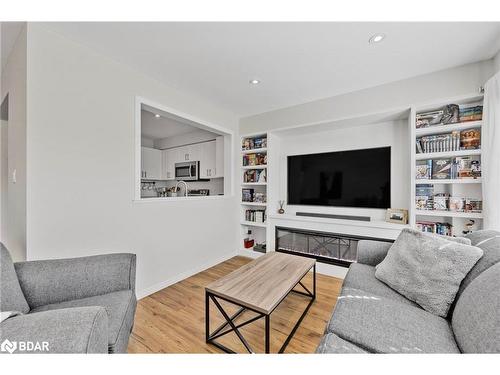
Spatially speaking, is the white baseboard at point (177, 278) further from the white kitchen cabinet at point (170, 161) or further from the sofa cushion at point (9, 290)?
the white kitchen cabinet at point (170, 161)

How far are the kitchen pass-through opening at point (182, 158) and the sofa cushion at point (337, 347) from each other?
2627 millimetres

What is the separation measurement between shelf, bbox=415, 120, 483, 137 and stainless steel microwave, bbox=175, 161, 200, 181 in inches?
139

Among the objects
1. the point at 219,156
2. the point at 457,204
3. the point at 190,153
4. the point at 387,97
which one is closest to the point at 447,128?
the point at 387,97

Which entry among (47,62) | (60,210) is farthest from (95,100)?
(60,210)

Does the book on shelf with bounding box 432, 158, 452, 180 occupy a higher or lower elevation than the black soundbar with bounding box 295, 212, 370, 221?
higher

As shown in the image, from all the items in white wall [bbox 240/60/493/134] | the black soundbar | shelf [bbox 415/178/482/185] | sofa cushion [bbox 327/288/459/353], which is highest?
white wall [bbox 240/60/493/134]

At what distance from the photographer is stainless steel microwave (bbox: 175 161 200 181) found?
4180 millimetres

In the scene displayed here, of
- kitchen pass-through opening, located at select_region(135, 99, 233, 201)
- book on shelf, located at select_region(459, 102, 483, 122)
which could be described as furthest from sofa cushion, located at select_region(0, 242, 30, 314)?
book on shelf, located at select_region(459, 102, 483, 122)

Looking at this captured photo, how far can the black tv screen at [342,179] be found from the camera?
2.62 meters

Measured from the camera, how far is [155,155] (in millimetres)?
4676

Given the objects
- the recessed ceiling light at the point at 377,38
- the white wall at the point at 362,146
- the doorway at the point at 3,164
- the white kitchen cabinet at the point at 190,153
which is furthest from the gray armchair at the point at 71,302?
the white kitchen cabinet at the point at 190,153

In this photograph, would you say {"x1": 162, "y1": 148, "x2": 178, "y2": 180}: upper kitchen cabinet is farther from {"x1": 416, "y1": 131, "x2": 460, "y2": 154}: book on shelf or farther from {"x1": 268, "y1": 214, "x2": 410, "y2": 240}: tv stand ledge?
{"x1": 416, "y1": 131, "x2": 460, "y2": 154}: book on shelf
